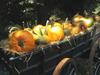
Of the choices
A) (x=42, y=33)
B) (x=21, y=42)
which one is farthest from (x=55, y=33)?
(x=21, y=42)

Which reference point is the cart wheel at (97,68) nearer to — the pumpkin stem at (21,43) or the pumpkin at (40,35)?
the pumpkin at (40,35)

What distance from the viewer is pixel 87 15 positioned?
545cm

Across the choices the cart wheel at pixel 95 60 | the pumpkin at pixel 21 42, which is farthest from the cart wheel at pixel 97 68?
the pumpkin at pixel 21 42

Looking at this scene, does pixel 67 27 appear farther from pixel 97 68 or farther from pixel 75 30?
pixel 97 68

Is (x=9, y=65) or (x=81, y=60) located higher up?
(x=9, y=65)

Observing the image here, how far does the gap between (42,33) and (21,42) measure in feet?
1.78

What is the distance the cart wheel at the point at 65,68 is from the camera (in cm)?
386

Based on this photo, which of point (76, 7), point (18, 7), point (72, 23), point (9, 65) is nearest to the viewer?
point (9, 65)

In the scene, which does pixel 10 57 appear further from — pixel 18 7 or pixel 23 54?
pixel 18 7

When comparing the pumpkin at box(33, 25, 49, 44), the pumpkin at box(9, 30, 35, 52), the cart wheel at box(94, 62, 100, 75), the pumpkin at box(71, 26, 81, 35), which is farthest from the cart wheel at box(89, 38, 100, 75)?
the pumpkin at box(9, 30, 35, 52)

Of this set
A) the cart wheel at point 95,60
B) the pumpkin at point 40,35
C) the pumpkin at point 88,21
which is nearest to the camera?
the pumpkin at point 40,35

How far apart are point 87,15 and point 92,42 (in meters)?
0.85

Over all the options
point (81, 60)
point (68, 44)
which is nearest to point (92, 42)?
point (81, 60)

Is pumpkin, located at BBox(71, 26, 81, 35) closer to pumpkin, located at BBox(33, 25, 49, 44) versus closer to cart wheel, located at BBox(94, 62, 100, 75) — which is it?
pumpkin, located at BBox(33, 25, 49, 44)
